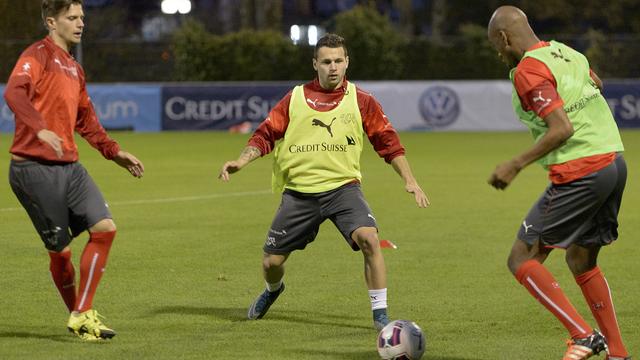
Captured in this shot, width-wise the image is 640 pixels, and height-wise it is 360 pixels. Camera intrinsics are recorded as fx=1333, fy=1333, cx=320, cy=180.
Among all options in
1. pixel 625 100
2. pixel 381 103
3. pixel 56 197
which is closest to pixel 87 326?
pixel 56 197

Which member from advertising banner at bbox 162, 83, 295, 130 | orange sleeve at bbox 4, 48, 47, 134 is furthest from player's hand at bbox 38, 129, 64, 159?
advertising banner at bbox 162, 83, 295, 130

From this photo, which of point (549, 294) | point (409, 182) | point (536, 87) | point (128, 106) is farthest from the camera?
point (128, 106)

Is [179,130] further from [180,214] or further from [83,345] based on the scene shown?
[83,345]

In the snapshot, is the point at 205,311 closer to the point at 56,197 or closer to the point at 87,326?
the point at 87,326

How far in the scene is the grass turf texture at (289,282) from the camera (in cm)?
841

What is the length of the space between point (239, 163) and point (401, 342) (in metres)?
1.79

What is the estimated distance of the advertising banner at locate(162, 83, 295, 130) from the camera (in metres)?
37.7

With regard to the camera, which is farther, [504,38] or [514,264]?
[514,264]

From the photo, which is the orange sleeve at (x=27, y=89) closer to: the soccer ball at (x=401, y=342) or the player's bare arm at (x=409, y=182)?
the soccer ball at (x=401, y=342)

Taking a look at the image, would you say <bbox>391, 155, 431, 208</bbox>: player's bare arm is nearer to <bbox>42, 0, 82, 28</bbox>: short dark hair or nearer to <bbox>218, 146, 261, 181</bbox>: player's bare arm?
<bbox>218, 146, 261, 181</bbox>: player's bare arm

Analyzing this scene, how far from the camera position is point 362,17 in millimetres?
46438

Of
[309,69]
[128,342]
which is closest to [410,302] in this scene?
[128,342]

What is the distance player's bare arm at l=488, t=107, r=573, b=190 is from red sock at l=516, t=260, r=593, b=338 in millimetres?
694

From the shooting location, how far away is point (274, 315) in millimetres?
9570
